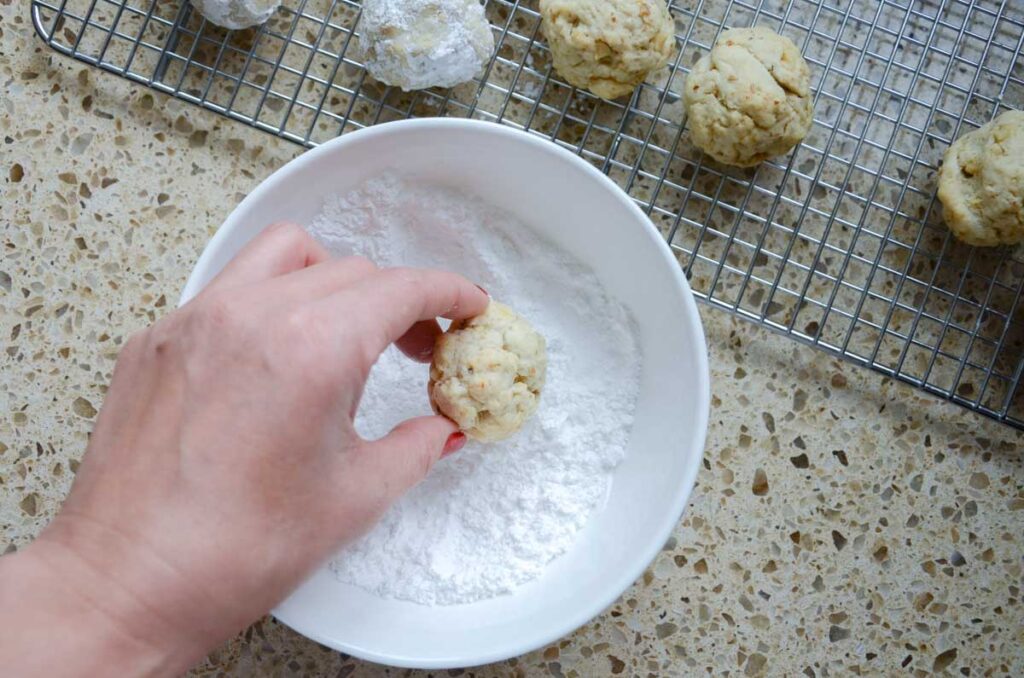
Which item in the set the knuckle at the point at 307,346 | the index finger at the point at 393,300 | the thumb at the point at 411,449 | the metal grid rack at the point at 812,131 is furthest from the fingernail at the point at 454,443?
the metal grid rack at the point at 812,131

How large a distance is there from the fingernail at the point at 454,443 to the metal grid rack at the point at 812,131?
0.41 m

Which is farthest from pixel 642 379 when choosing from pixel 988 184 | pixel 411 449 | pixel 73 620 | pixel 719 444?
pixel 73 620

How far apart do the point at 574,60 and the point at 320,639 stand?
76 centimetres

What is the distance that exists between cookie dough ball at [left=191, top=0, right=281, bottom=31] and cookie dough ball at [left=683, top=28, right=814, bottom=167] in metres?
0.56

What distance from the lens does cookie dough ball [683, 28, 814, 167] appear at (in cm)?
114

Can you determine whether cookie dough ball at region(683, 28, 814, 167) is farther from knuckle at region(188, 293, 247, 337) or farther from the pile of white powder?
knuckle at region(188, 293, 247, 337)

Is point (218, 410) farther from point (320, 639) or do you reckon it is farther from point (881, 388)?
point (881, 388)

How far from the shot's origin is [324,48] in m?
1.24

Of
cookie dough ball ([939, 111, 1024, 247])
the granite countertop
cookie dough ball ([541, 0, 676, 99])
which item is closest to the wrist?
the granite countertop

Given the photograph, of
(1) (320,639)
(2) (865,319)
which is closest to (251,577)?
(1) (320,639)

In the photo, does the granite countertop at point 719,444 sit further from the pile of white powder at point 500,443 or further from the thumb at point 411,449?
the thumb at point 411,449

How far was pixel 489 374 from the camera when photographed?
0.97m

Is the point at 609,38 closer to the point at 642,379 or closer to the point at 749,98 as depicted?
the point at 749,98

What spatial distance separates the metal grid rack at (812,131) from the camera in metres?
1.22
